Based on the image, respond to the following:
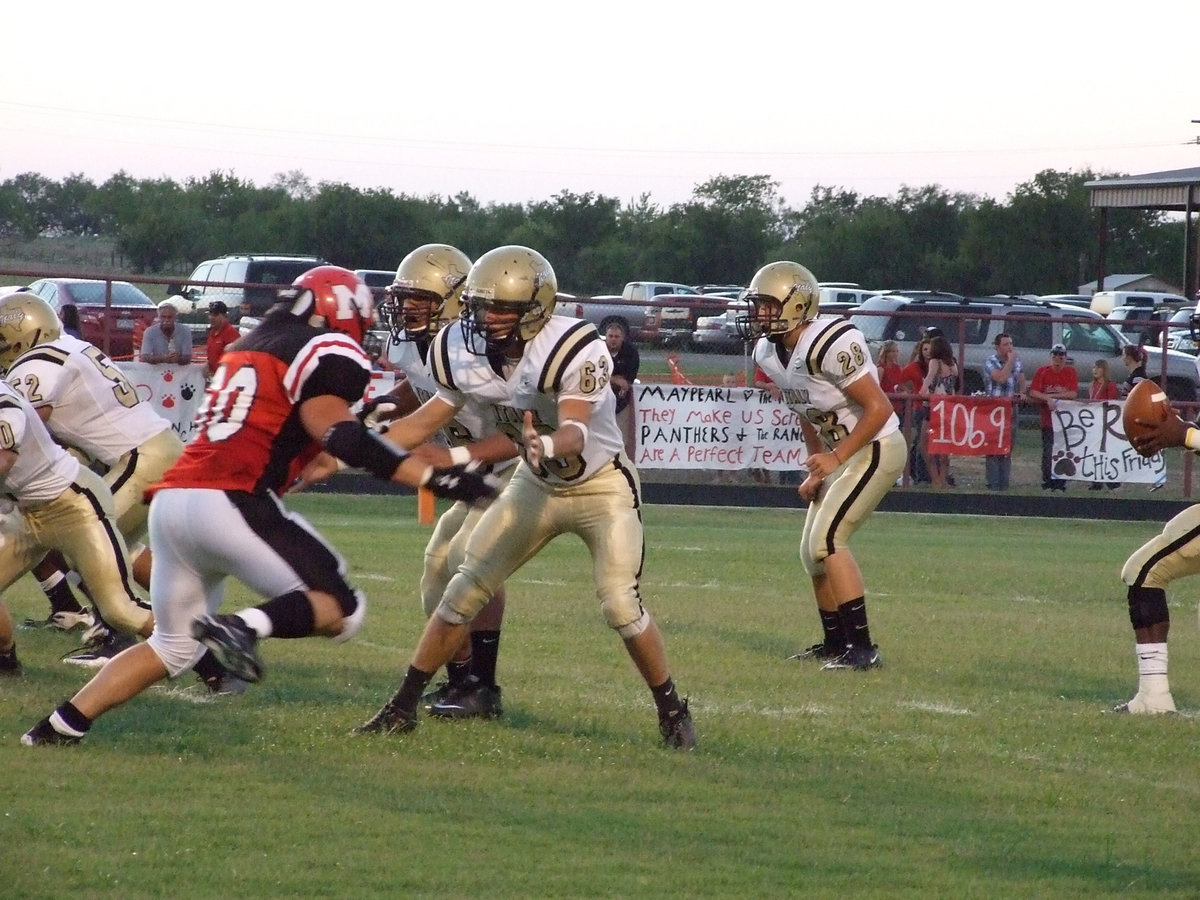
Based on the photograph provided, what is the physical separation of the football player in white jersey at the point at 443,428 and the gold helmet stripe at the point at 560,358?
362mm

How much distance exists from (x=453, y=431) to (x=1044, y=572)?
6.08 m

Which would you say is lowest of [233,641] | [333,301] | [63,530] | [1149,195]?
[233,641]

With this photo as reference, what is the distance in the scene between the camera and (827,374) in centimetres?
757

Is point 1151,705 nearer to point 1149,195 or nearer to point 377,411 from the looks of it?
point 377,411

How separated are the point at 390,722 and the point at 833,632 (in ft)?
9.10

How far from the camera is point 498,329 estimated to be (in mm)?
5691

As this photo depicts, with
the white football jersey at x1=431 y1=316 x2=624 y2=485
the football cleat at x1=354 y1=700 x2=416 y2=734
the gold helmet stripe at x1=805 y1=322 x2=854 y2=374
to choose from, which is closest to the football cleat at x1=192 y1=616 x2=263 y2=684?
Answer: the football cleat at x1=354 y1=700 x2=416 y2=734

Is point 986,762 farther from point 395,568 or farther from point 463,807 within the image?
point 395,568

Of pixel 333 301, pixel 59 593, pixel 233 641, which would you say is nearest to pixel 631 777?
pixel 233 641

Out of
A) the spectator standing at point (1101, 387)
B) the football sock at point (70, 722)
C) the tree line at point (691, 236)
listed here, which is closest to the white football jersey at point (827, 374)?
the football sock at point (70, 722)

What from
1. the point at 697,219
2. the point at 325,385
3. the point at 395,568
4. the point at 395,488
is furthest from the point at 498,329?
the point at 697,219

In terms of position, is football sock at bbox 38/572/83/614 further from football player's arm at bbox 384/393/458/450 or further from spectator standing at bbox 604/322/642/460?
spectator standing at bbox 604/322/642/460

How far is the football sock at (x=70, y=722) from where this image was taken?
5.20m

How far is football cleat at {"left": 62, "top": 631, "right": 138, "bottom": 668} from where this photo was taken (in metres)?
7.05
